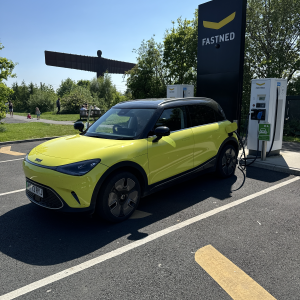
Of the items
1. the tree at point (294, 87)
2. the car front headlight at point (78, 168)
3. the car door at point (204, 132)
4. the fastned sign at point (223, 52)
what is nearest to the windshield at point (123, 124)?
the car front headlight at point (78, 168)

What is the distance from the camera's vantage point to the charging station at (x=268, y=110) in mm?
7445

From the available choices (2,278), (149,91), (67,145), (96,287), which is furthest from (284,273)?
(149,91)

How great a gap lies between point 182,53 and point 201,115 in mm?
19239

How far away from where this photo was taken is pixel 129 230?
379cm

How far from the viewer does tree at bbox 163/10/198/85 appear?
22484 mm

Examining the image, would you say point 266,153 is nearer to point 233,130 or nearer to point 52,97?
point 233,130

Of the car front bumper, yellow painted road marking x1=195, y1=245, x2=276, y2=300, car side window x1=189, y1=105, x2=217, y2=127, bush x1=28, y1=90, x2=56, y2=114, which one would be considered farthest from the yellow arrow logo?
bush x1=28, y1=90, x2=56, y2=114

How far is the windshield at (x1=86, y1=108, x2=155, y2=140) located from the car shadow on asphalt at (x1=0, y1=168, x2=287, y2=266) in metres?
1.29

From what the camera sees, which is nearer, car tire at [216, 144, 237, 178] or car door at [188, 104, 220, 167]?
car door at [188, 104, 220, 167]

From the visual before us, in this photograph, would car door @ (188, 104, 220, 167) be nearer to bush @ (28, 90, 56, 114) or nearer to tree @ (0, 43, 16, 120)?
tree @ (0, 43, 16, 120)

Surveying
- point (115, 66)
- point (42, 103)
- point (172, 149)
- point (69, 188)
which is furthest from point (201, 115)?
point (115, 66)

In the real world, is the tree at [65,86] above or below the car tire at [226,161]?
above

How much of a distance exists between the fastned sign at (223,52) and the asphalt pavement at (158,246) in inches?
177

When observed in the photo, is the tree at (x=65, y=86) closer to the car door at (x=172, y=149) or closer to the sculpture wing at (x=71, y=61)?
the sculpture wing at (x=71, y=61)
